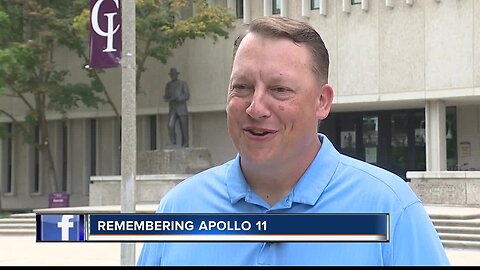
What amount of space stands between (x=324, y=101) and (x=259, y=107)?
22cm

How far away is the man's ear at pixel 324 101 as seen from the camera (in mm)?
1907

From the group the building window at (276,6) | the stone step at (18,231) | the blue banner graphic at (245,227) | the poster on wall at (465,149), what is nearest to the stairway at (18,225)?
the stone step at (18,231)

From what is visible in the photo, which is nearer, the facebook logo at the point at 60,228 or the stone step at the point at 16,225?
the facebook logo at the point at 60,228

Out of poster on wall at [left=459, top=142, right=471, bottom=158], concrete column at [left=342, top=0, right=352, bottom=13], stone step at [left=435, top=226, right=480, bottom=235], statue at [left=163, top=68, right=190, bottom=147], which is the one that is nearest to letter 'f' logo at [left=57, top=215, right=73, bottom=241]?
stone step at [left=435, top=226, right=480, bottom=235]

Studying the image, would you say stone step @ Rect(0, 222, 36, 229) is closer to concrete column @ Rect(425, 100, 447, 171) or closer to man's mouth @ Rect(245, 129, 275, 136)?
concrete column @ Rect(425, 100, 447, 171)

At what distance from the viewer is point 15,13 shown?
2406 centimetres

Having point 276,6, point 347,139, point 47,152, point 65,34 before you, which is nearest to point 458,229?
point 276,6

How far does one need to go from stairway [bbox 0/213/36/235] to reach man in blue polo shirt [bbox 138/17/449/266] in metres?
17.7

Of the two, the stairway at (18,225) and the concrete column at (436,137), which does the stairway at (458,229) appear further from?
the stairway at (18,225)

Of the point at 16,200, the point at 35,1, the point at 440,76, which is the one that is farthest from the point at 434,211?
the point at 16,200

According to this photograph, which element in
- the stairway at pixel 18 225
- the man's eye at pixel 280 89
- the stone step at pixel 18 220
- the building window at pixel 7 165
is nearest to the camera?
the man's eye at pixel 280 89

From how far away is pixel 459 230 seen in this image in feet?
48.5

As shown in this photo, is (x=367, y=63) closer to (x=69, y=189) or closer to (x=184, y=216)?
(x=69, y=189)

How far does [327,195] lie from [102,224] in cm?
59
